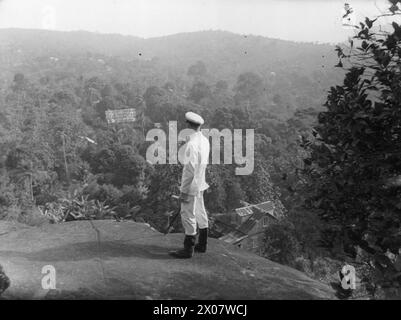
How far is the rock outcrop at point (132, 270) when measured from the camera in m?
4.23

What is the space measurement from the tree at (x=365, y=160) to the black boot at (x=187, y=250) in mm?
1663

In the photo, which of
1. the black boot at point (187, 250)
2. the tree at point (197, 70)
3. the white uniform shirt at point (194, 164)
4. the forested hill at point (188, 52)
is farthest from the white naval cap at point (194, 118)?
the tree at point (197, 70)

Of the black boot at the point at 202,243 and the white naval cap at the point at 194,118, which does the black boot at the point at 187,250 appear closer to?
the black boot at the point at 202,243

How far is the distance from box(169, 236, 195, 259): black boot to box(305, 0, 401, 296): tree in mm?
1663

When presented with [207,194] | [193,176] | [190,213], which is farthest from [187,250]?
[207,194]

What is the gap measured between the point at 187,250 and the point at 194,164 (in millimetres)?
1009

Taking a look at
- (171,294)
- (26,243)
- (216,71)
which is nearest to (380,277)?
(171,294)

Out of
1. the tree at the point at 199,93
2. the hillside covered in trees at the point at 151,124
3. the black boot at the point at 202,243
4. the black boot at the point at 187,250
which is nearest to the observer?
the black boot at the point at 187,250

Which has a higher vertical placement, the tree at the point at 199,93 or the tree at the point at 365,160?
the tree at the point at 199,93

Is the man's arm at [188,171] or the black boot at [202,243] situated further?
the black boot at [202,243]

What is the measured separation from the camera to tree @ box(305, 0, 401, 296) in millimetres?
3255

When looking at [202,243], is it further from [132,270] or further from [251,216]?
[251,216]

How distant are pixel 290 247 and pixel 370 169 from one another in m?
18.2

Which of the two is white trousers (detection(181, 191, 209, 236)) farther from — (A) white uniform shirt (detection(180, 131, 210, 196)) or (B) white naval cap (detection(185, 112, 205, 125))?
(B) white naval cap (detection(185, 112, 205, 125))
